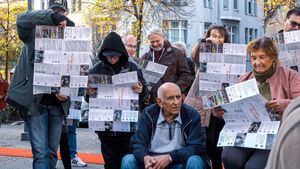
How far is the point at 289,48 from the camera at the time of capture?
541 centimetres

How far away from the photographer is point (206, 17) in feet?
140

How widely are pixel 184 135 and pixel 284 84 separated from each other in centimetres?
121

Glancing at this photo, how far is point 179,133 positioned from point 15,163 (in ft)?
13.7

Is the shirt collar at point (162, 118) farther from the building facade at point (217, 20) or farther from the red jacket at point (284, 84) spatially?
the building facade at point (217, 20)

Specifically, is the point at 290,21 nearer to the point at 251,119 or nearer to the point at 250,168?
the point at 251,119

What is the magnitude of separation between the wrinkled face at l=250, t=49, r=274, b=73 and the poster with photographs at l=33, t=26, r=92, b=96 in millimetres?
1752

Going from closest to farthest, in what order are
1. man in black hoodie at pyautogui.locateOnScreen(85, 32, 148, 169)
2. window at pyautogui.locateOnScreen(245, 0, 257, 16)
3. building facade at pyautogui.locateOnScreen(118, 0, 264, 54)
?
man in black hoodie at pyautogui.locateOnScreen(85, 32, 148, 169), building facade at pyautogui.locateOnScreen(118, 0, 264, 54), window at pyautogui.locateOnScreen(245, 0, 257, 16)

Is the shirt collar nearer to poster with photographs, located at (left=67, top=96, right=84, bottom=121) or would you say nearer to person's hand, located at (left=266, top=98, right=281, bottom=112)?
poster with photographs, located at (left=67, top=96, right=84, bottom=121)

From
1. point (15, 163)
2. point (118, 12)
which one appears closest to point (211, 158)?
point (15, 163)

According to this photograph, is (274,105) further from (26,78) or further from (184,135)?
(26,78)

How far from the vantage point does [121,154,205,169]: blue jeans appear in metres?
5.26

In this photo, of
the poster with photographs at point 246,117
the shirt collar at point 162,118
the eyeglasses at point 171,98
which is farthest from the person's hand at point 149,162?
the poster with photographs at point 246,117

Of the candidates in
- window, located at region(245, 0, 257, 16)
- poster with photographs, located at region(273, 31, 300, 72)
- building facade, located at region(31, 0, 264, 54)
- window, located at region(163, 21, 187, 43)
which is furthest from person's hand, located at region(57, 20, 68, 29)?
window, located at region(245, 0, 257, 16)

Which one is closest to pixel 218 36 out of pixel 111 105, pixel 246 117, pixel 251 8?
pixel 111 105
